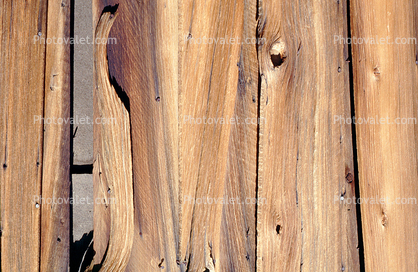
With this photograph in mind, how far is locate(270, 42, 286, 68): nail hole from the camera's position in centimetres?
75

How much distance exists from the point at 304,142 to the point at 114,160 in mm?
555

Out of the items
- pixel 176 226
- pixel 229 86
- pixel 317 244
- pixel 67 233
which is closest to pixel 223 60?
pixel 229 86

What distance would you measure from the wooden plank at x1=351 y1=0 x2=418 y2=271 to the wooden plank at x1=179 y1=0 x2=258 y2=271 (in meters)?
0.33

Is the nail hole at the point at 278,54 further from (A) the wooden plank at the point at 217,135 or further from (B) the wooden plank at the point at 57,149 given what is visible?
(B) the wooden plank at the point at 57,149

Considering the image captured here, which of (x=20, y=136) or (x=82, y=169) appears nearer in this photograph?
(x=20, y=136)

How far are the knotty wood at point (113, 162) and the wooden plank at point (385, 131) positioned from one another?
686 millimetres

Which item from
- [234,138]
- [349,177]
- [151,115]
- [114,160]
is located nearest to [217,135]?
[234,138]

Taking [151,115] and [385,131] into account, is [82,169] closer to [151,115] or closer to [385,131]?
[151,115]

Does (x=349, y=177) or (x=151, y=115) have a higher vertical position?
(x=151, y=115)

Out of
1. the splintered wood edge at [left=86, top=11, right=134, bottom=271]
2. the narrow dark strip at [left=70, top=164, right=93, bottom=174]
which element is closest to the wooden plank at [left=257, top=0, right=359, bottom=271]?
the splintered wood edge at [left=86, top=11, right=134, bottom=271]

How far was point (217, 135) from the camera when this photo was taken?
775mm

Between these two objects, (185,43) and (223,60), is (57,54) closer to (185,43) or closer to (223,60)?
(185,43)

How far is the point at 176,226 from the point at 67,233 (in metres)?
0.35

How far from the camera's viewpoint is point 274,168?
76 cm
